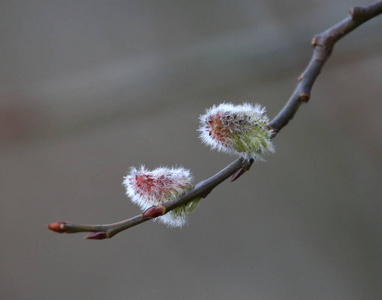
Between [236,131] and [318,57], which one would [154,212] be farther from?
[318,57]

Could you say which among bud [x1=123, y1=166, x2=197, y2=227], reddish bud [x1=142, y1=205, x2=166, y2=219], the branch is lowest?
reddish bud [x1=142, y1=205, x2=166, y2=219]

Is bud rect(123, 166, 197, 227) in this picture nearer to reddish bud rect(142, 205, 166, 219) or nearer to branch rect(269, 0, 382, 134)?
reddish bud rect(142, 205, 166, 219)

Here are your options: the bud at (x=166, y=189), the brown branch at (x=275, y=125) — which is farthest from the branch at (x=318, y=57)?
the bud at (x=166, y=189)

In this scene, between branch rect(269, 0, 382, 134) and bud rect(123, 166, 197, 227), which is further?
branch rect(269, 0, 382, 134)

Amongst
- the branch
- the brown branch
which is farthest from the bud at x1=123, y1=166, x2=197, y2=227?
the branch

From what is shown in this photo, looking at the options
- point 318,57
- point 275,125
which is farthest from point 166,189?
point 318,57

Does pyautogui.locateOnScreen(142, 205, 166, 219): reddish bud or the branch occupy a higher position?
the branch

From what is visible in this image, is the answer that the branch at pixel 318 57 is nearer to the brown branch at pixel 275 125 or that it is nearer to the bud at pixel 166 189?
the brown branch at pixel 275 125
